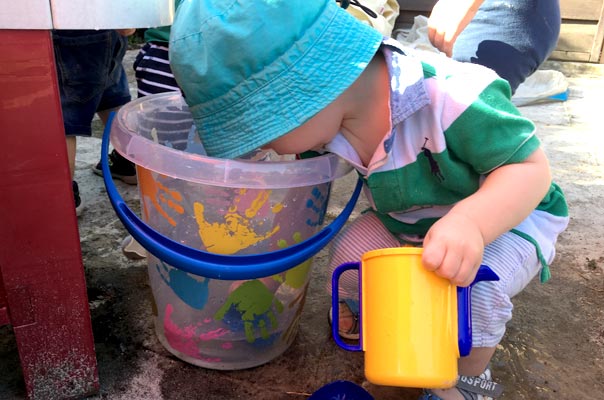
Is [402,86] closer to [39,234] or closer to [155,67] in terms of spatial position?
[39,234]

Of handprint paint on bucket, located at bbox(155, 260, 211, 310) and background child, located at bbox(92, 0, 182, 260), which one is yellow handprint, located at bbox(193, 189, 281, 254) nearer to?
handprint paint on bucket, located at bbox(155, 260, 211, 310)

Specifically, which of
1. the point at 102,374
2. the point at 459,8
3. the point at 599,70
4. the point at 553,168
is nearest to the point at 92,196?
the point at 102,374

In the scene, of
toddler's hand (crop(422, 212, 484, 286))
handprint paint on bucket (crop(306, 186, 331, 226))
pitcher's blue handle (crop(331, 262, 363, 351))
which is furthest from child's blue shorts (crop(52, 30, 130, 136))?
toddler's hand (crop(422, 212, 484, 286))

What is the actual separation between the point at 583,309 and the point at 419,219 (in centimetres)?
51

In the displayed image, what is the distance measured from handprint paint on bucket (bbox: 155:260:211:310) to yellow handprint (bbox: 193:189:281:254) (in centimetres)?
7

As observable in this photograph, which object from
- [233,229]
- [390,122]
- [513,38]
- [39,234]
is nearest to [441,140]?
[390,122]

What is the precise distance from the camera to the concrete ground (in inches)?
42.3

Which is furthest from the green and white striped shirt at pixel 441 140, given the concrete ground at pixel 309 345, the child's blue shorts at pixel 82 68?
the child's blue shorts at pixel 82 68

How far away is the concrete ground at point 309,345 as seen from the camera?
1074mm

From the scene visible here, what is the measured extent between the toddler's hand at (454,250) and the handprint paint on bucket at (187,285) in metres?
0.43

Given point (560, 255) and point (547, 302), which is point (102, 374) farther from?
point (560, 255)

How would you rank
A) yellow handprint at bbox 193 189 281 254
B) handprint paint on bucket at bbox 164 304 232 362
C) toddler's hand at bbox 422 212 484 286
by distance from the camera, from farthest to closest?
1. handprint paint on bucket at bbox 164 304 232 362
2. yellow handprint at bbox 193 189 281 254
3. toddler's hand at bbox 422 212 484 286

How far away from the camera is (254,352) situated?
1.12 metres

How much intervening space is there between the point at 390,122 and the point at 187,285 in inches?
18.2
